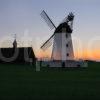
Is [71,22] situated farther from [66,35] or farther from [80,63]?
[80,63]

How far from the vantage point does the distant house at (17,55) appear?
2881 inches

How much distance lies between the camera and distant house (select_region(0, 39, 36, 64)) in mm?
73188

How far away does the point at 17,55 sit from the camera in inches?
2923

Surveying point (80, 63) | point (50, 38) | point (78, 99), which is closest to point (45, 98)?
point (78, 99)

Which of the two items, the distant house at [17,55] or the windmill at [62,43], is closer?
the windmill at [62,43]

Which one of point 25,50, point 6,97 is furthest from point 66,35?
point 6,97

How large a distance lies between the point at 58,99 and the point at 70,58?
1529 inches

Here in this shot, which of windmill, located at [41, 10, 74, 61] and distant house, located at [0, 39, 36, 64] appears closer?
windmill, located at [41, 10, 74, 61]

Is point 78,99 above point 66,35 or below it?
below

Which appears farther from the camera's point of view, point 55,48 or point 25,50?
point 25,50

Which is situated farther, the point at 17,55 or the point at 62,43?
the point at 17,55

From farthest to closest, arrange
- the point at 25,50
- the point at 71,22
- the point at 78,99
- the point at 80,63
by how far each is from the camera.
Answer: the point at 25,50
the point at 71,22
the point at 80,63
the point at 78,99

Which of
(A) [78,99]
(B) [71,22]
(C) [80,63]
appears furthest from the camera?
(B) [71,22]

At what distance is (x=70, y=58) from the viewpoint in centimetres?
5312
